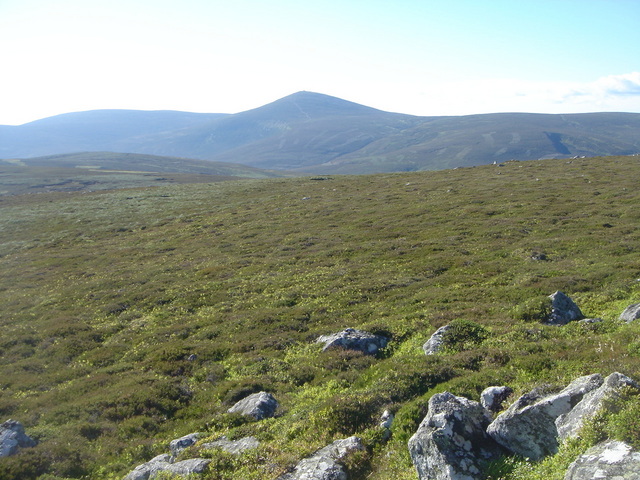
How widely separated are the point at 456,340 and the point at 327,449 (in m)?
7.44

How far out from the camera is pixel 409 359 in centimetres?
1495

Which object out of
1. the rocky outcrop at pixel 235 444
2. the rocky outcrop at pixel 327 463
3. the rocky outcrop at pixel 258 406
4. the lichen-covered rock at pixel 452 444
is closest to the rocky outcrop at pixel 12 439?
the rocky outcrop at pixel 235 444

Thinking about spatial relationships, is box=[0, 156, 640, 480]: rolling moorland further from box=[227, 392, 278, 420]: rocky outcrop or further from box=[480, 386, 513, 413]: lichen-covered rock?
box=[227, 392, 278, 420]: rocky outcrop

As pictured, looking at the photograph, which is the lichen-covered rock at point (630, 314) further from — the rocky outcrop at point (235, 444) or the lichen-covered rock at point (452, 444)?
the rocky outcrop at point (235, 444)

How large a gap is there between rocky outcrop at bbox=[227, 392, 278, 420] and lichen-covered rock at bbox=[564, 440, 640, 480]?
8669 mm

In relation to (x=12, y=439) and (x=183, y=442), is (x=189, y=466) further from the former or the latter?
(x=12, y=439)

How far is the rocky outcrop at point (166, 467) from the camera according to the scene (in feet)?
35.2

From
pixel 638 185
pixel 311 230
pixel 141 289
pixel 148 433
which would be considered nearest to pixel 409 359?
pixel 148 433

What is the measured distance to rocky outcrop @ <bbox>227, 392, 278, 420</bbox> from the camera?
1366 cm

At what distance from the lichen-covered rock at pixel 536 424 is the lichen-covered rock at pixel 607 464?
1.12 metres

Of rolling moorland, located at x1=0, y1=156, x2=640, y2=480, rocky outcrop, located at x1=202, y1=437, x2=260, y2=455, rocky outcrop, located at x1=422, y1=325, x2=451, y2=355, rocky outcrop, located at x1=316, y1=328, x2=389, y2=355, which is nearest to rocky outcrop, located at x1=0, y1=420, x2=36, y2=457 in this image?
rolling moorland, located at x1=0, y1=156, x2=640, y2=480

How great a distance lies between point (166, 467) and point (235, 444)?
174 cm

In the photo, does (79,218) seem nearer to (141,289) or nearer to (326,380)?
(141,289)

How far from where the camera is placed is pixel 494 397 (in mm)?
10641
